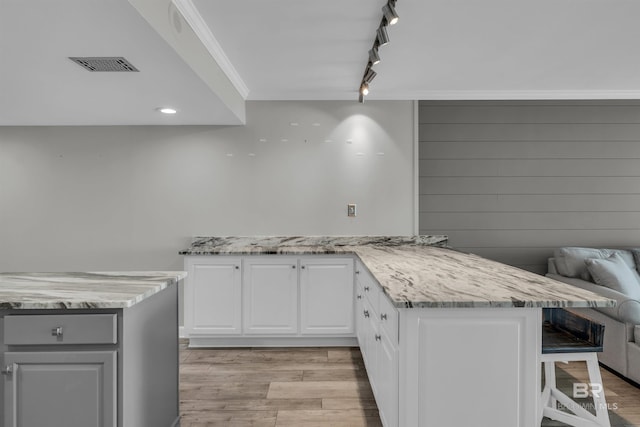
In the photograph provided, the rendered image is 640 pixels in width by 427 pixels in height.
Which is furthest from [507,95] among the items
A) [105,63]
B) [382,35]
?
[105,63]

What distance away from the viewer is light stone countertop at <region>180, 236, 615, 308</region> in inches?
58.1

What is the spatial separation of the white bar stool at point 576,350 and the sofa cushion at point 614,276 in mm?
1590

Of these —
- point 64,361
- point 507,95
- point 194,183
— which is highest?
point 507,95

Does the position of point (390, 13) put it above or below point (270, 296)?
above

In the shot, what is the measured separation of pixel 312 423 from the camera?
7.25ft

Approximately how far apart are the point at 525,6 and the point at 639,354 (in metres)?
2.43

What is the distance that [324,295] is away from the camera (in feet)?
11.1

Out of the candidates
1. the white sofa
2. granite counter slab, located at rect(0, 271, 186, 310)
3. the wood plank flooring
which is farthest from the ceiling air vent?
the white sofa

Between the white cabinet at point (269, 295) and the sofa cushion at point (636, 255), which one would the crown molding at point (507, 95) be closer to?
the sofa cushion at point (636, 255)

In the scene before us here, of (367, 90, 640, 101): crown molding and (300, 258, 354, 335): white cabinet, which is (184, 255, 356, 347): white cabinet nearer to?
(300, 258, 354, 335): white cabinet

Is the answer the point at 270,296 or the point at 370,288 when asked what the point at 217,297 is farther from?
the point at 370,288

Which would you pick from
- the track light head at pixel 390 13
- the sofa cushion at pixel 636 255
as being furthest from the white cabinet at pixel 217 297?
the sofa cushion at pixel 636 255

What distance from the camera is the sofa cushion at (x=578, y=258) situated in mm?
3396

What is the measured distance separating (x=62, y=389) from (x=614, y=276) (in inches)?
148
